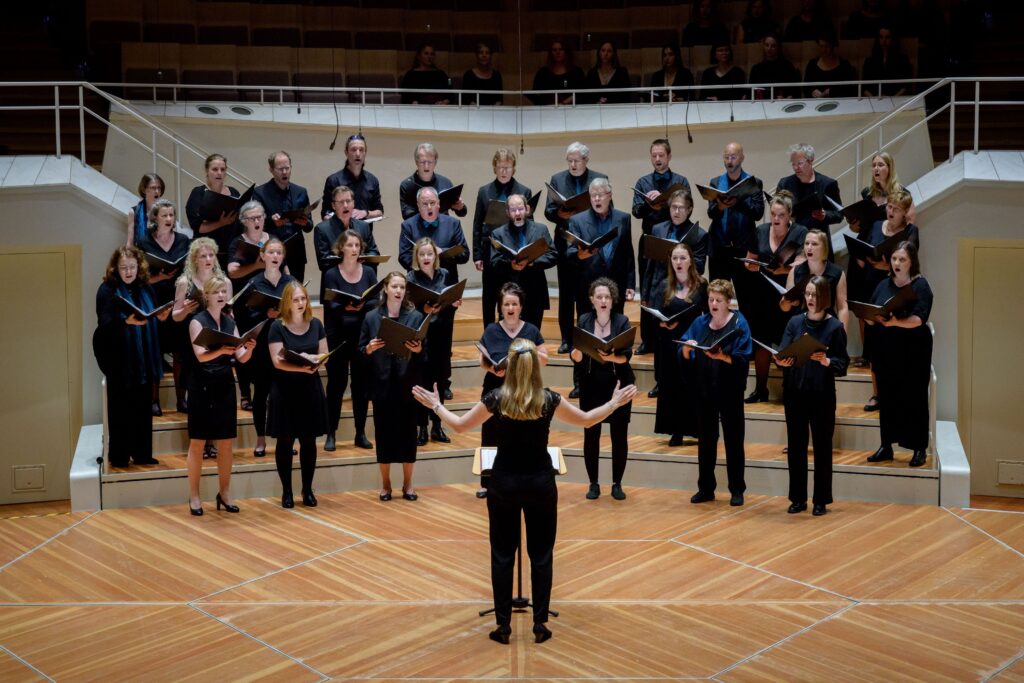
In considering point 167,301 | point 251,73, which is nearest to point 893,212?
point 167,301

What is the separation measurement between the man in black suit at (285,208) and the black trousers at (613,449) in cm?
217

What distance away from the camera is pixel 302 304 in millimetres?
6570

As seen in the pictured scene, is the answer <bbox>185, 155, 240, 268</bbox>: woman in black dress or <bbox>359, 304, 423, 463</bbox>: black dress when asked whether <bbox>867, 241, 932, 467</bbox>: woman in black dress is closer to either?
<bbox>359, 304, 423, 463</bbox>: black dress

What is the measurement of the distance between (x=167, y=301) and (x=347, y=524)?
1840 mm

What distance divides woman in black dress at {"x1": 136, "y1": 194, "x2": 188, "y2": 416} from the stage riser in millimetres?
694

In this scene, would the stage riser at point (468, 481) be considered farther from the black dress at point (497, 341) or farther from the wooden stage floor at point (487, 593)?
the black dress at point (497, 341)

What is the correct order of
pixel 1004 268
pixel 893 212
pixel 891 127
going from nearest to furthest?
1. pixel 893 212
2. pixel 1004 268
3. pixel 891 127

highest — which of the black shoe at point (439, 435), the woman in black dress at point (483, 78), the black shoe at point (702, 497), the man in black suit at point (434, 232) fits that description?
the woman in black dress at point (483, 78)

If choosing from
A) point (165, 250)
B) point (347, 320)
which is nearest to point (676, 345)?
point (347, 320)

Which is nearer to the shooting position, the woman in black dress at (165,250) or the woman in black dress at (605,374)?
the woman in black dress at (605,374)

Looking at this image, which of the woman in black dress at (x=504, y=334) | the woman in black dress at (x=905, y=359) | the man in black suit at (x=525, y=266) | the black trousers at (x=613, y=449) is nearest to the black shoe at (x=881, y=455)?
the woman in black dress at (x=905, y=359)

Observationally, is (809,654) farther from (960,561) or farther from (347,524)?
(347,524)

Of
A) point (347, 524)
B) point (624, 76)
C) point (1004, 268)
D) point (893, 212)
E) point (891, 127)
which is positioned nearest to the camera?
point (347, 524)

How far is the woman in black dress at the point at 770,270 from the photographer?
287 inches
